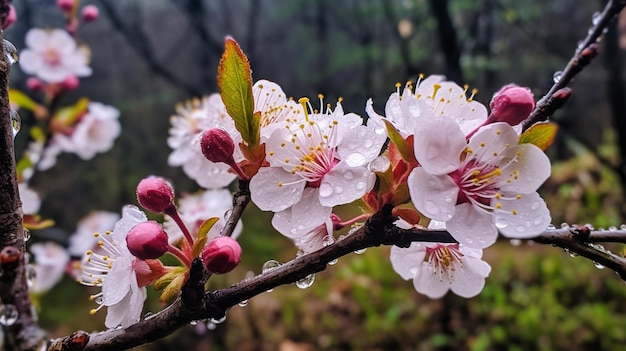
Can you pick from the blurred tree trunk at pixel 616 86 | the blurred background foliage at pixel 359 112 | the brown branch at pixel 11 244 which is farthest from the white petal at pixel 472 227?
the blurred tree trunk at pixel 616 86

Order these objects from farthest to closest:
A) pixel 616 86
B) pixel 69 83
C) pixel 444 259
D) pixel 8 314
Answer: pixel 616 86, pixel 69 83, pixel 444 259, pixel 8 314

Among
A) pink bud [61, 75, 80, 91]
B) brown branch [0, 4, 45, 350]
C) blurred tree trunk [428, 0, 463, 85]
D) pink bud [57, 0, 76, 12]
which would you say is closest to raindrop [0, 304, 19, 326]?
brown branch [0, 4, 45, 350]

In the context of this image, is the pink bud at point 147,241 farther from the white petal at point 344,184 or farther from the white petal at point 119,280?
the white petal at point 344,184

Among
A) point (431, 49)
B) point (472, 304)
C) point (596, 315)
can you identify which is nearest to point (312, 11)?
point (431, 49)

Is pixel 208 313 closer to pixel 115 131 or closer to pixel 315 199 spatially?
pixel 315 199

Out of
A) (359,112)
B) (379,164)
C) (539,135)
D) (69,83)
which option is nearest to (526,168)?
(539,135)

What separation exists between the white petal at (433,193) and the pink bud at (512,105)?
0.27ft

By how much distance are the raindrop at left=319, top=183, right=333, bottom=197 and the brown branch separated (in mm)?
266

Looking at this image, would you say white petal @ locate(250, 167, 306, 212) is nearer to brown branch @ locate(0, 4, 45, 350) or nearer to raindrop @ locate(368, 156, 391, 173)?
raindrop @ locate(368, 156, 391, 173)

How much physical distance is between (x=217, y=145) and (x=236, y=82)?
0.07m

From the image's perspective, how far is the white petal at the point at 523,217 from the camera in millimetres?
420

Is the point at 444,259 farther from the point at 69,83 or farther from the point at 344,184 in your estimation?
the point at 69,83

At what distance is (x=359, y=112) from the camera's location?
1.20 metres

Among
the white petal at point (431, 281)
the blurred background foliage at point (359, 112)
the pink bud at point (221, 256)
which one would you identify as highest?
the pink bud at point (221, 256)
